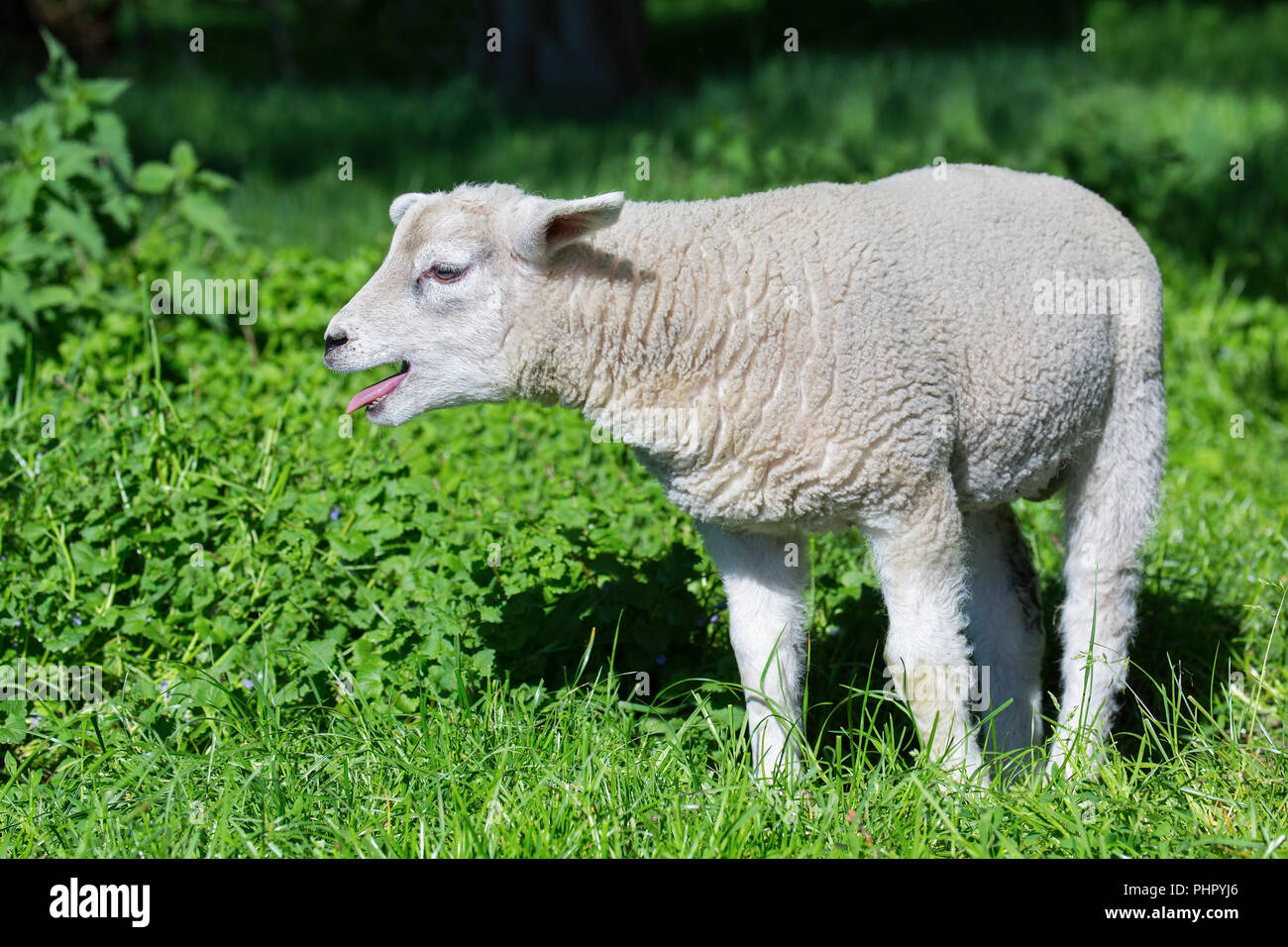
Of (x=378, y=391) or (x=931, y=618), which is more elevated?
(x=378, y=391)

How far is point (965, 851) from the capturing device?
10.4ft

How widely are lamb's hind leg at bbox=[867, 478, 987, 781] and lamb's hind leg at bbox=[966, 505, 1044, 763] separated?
2.52ft

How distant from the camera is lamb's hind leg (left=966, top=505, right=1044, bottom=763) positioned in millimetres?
4203

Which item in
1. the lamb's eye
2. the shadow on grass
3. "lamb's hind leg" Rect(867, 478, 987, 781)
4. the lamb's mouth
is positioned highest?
the lamb's eye

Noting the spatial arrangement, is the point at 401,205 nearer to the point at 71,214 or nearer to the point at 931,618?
the point at 931,618

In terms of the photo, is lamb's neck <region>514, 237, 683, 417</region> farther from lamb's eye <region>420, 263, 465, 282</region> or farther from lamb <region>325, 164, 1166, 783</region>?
lamb's eye <region>420, 263, 465, 282</region>

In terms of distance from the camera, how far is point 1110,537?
3.86 meters

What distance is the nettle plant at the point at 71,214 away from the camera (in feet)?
18.0

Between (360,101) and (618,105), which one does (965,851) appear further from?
(360,101)

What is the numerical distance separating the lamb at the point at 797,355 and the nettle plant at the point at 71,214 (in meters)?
2.62

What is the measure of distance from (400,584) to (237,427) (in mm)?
1156

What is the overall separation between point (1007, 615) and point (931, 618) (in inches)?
38.0

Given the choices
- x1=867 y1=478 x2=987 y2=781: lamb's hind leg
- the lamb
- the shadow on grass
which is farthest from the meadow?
the lamb

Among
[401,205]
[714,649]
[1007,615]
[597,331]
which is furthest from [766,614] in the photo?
[401,205]
